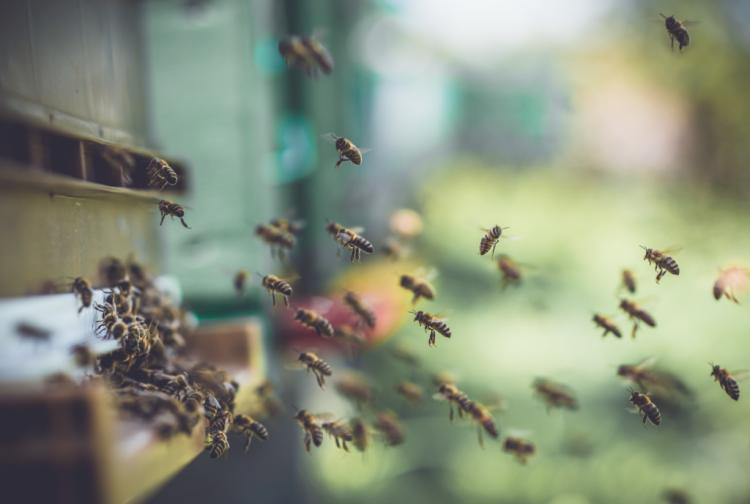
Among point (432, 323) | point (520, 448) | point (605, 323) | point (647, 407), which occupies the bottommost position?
point (520, 448)

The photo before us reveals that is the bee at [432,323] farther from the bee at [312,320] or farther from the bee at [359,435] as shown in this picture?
the bee at [359,435]

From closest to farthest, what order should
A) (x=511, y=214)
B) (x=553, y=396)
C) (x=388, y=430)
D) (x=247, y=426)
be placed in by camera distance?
(x=247, y=426) → (x=388, y=430) → (x=553, y=396) → (x=511, y=214)

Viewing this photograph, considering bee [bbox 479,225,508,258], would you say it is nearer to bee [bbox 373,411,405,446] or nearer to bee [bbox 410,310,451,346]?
bee [bbox 410,310,451,346]

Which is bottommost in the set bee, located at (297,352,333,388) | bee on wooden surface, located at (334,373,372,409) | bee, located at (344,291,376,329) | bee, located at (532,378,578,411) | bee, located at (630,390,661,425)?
bee, located at (630,390,661,425)

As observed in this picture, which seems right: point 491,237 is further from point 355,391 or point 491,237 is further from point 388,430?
point 355,391

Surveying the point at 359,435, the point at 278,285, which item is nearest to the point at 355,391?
the point at 359,435

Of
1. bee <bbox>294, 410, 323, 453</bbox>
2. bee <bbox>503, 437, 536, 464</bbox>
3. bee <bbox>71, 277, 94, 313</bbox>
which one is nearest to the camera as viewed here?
bee <bbox>71, 277, 94, 313</bbox>

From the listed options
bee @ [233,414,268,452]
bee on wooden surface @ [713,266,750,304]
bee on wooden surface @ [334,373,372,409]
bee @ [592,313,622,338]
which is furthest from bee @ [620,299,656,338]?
bee @ [233,414,268,452]
